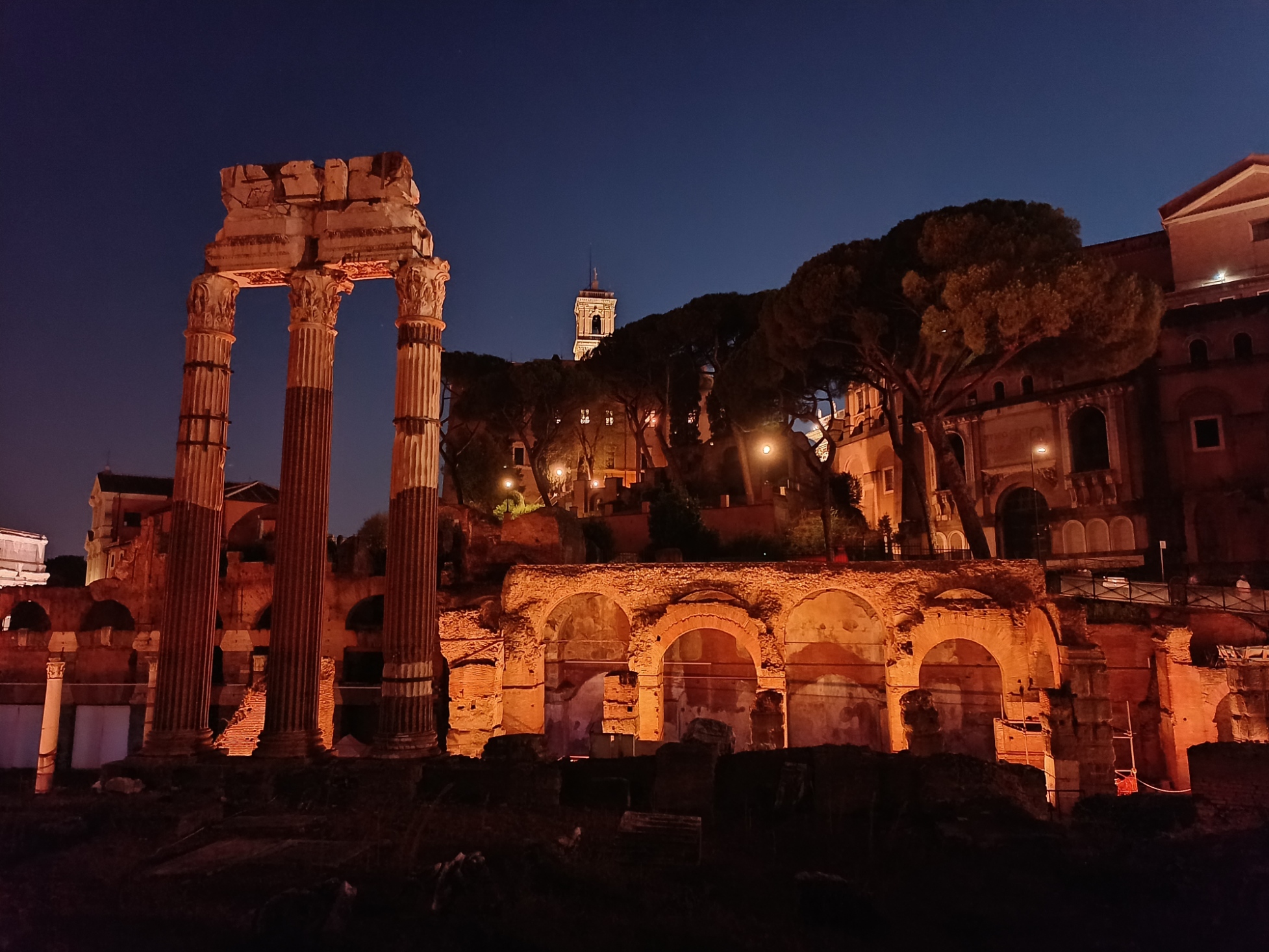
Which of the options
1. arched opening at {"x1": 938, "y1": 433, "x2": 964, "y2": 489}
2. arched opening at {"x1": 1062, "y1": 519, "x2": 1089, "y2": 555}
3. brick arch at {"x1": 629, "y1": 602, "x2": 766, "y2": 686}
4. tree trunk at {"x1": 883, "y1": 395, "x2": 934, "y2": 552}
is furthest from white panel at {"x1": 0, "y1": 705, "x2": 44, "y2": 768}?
arched opening at {"x1": 1062, "y1": 519, "x2": 1089, "y2": 555}

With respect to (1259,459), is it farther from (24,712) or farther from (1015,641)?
(24,712)

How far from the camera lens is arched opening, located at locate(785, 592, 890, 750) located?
655 inches

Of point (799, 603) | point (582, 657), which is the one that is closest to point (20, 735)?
point (582, 657)

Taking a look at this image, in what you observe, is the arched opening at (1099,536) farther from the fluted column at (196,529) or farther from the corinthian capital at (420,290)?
the fluted column at (196,529)

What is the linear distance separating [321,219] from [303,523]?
12.0 feet

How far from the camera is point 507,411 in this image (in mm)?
30125

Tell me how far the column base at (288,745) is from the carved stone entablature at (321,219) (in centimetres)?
540

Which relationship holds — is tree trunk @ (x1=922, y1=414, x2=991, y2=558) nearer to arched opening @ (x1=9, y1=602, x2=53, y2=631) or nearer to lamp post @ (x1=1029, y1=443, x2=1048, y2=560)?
lamp post @ (x1=1029, y1=443, x2=1048, y2=560)

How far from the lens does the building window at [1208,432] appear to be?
20016 mm

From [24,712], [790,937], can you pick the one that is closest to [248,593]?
[24,712]

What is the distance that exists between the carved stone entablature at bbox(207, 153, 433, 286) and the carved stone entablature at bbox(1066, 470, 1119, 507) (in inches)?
689

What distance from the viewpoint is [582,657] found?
1828cm

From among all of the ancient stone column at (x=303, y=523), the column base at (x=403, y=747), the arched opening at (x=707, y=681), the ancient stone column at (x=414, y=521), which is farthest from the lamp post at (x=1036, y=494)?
the ancient stone column at (x=303, y=523)

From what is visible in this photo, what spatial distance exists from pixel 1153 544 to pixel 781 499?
960 centimetres
